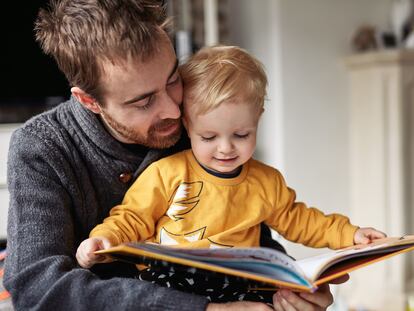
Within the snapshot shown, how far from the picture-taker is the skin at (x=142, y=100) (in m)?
1.00

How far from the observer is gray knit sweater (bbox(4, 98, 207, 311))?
83cm

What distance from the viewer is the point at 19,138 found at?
101cm

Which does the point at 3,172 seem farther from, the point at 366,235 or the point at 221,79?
the point at 366,235

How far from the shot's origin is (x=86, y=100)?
107cm

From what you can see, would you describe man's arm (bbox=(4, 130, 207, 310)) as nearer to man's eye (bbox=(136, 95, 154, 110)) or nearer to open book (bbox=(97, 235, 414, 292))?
open book (bbox=(97, 235, 414, 292))

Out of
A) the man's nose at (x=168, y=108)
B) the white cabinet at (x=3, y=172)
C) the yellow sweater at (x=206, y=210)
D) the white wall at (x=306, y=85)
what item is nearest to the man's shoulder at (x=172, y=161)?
the yellow sweater at (x=206, y=210)

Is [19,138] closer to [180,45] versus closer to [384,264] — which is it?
[180,45]

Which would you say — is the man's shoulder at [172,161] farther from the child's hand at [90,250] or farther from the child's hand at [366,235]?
the child's hand at [366,235]

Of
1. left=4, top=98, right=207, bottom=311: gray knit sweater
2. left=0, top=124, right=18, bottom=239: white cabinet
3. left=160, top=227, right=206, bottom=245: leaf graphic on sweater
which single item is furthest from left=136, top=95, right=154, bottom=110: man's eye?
left=0, top=124, right=18, bottom=239: white cabinet

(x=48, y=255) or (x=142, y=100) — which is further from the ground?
(x=142, y=100)

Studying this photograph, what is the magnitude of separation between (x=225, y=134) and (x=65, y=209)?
1.15 feet

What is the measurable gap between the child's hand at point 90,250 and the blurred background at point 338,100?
209 cm

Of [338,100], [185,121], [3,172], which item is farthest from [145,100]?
[338,100]

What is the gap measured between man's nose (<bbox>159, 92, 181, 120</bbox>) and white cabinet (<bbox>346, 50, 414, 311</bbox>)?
2246 millimetres
